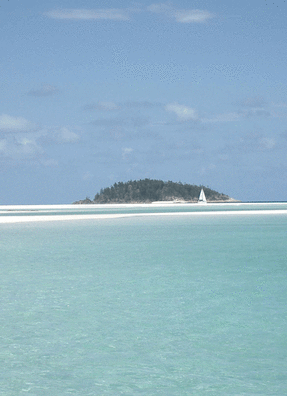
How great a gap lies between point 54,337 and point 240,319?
4.03 metres

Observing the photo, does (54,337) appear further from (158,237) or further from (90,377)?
(158,237)

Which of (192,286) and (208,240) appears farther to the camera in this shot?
(208,240)

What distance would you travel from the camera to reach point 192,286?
16.1 m

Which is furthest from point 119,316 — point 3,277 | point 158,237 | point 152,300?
point 158,237

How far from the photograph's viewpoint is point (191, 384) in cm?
791

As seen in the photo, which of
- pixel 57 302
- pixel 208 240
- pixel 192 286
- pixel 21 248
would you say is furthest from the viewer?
pixel 208 240

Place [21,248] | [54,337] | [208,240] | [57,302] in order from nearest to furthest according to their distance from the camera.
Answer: [54,337]
[57,302]
[21,248]
[208,240]

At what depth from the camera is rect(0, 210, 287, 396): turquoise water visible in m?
8.07

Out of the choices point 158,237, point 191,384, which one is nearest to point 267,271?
point 191,384

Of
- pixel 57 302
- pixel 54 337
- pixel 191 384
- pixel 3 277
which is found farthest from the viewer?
pixel 3 277

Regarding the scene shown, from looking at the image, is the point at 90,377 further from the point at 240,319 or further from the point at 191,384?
the point at 240,319

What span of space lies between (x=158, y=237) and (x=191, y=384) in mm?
27252

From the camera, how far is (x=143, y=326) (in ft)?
37.1

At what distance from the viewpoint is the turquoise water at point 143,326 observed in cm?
807
